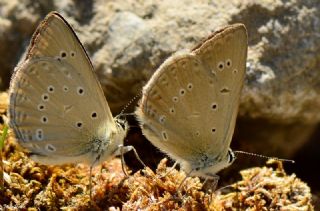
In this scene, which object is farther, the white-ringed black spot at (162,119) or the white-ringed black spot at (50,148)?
the white-ringed black spot at (162,119)

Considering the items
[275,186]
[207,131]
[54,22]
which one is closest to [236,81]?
[207,131]

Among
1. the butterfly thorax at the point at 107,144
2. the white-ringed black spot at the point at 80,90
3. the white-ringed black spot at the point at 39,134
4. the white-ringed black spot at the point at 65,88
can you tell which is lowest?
the butterfly thorax at the point at 107,144

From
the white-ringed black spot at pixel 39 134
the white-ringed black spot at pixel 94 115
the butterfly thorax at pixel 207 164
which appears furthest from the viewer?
the butterfly thorax at pixel 207 164

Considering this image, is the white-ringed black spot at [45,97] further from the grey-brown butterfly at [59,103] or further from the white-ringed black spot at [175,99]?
the white-ringed black spot at [175,99]

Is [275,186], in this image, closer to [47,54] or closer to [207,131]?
[207,131]

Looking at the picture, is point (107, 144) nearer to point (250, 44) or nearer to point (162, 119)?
point (162, 119)

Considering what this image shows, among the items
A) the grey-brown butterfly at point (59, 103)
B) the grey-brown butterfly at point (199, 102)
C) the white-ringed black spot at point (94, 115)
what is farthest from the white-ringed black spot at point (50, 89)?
the grey-brown butterfly at point (199, 102)
